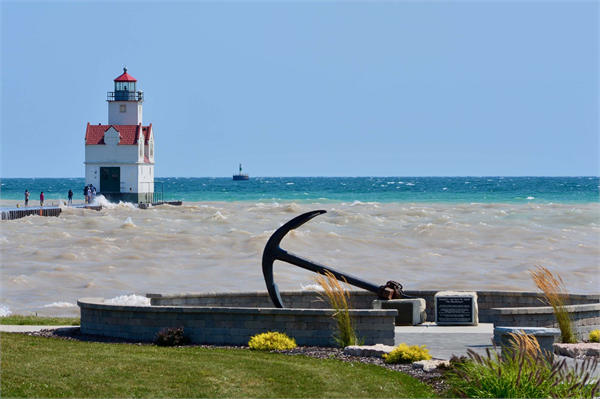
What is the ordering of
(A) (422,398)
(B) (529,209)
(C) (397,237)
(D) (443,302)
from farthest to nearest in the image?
(B) (529,209)
(C) (397,237)
(D) (443,302)
(A) (422,398)

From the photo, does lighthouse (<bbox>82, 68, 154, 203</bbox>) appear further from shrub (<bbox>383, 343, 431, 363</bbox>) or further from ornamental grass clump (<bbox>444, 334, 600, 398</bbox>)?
ornamental grass clump (<bbox>444, 334, 600, 398</bbox>)

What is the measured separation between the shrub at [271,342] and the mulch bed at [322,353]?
0.13m

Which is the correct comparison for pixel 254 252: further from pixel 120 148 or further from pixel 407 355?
pixel 120 148

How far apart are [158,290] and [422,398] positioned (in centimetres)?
2154

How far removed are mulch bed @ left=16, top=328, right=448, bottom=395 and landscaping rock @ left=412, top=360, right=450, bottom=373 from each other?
0.07 metres

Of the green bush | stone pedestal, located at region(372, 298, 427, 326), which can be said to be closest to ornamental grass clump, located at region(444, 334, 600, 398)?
the green bush

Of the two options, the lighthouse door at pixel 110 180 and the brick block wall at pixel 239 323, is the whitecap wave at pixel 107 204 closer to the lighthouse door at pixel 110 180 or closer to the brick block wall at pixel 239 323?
the lighthouse door at pixel 110 180

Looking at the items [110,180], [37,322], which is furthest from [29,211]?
[37,322]

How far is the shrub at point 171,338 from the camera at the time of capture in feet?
48.8

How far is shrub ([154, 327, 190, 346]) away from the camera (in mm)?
14875

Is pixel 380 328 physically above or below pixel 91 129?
below

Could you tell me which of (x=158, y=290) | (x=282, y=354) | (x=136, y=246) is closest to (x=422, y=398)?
(x=282, y=354)

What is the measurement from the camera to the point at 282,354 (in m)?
14.0

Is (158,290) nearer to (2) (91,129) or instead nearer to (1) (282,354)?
(1) (282,354)
